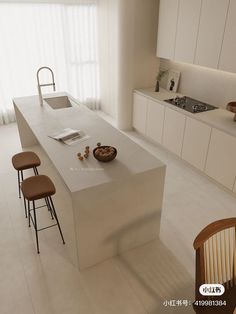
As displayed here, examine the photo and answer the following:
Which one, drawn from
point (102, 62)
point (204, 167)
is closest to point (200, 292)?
point (204, 167)

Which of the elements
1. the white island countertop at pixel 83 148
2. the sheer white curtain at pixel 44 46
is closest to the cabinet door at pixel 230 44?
the white island countertop at pixel 83 148

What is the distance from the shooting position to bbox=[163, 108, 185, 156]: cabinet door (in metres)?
3.89

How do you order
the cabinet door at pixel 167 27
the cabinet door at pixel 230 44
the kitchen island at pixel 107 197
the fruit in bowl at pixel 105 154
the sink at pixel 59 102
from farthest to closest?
the sink at pixel 59 102 → the cabinet door at pixel 167 27 → the cabinet door at pixel 230 44 → the fruit in bowl at pixel 105 154 → the kitchen island at pixel 107 197

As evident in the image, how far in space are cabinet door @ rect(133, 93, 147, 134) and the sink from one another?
4.30 feet

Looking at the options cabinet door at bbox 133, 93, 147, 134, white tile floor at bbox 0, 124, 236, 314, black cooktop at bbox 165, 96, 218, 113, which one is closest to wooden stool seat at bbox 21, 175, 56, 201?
white tile floor at bbox 0, 124, 236, 314

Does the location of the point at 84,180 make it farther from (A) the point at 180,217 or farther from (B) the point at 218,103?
(B) the point at 218,103

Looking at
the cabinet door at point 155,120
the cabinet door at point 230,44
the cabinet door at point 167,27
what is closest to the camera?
the cabinet door at point 230,44

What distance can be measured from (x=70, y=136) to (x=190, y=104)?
2176mm

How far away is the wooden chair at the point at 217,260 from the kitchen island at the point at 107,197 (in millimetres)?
845

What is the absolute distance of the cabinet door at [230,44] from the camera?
9.82 feet

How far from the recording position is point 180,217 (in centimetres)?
304

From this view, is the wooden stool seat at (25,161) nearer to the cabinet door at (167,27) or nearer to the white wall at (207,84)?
the cabinet door at (167,27)

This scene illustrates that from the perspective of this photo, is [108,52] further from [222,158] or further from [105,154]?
[105,154]

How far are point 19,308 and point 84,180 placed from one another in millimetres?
1149
